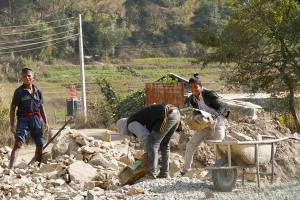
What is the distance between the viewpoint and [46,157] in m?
14.0

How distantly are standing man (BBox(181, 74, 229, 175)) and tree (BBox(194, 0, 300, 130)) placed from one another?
13.6 m

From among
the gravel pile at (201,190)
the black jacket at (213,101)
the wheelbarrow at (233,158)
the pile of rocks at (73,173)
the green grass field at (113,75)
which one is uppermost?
the black jacket at (213,101)

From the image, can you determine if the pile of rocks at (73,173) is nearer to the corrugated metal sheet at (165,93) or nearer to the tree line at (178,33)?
the tree line at (178,33)

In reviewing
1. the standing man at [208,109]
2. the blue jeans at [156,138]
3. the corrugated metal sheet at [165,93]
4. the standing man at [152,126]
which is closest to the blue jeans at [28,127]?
the standing man at [152,126]

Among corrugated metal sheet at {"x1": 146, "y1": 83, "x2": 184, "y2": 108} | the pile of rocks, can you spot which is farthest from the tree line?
the pile of rocks

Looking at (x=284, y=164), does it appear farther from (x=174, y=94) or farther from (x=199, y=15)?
(x=199, y=15)

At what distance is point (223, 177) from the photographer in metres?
10.1

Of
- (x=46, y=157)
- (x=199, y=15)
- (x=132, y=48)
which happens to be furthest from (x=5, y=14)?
(x=46, y=157)

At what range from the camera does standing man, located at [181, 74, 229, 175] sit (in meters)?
10.7

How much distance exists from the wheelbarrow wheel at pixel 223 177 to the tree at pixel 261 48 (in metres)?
14.3

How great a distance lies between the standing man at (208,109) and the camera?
1066cm

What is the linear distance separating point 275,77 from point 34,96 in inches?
562

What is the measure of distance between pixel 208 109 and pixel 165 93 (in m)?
16.1

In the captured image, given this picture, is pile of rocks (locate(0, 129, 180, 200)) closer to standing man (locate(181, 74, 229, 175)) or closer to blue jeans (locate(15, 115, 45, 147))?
blue jeans (locate(15, 115, 45, 147))
